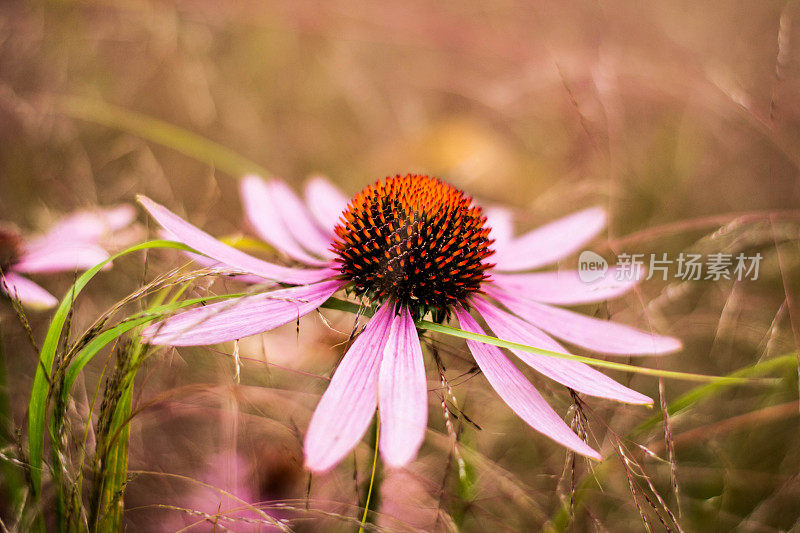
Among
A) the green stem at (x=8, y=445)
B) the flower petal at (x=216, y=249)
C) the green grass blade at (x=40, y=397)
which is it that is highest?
the flower petal at (x=216, y=249)

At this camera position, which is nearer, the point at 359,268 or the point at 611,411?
the point at 359,268

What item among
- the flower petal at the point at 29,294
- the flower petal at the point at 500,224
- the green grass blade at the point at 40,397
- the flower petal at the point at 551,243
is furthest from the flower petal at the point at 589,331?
the flower petal at the point at 29,294

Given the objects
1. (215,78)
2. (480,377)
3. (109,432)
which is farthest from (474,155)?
(109,432)

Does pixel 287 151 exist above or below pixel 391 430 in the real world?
above

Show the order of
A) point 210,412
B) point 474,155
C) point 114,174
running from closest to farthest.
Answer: point 210,412
point 474,155
point 114,174

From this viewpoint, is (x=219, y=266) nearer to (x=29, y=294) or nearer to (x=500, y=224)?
(x=29, y=294)

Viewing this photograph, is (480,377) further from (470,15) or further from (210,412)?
(470,15)

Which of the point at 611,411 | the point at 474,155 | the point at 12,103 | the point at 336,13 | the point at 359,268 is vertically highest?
the point at 336,13

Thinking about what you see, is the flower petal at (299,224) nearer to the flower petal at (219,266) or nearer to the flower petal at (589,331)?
the flower petal at (219,266)
